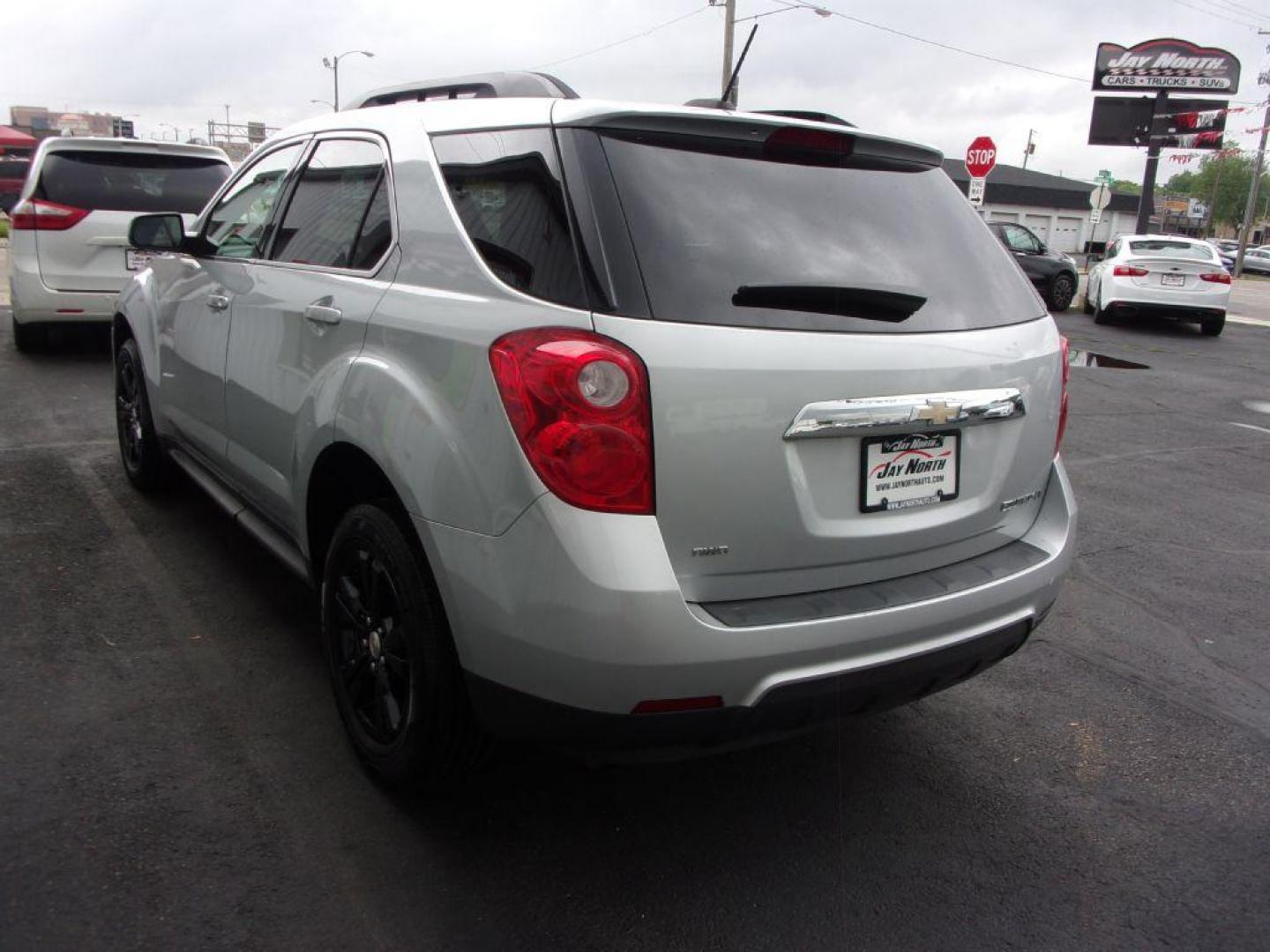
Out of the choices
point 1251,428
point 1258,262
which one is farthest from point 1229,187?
point 1251,428

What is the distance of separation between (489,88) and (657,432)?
68.8 inches

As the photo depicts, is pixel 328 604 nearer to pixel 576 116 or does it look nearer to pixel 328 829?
pixel 328 829

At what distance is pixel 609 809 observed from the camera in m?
2.78

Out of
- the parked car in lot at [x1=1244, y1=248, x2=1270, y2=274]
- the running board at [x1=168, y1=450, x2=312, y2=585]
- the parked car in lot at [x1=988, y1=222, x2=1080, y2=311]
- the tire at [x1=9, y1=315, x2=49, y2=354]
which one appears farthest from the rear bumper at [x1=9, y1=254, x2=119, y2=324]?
the parked car in lot at [x1=1244, y1=248, x2=1270, y2=274]

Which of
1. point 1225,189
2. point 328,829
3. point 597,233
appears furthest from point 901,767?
point 1225,189

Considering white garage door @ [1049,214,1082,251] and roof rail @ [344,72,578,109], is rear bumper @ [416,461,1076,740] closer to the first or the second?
roof rail @ [344,72,578,109]

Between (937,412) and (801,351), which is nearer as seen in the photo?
(801,351)

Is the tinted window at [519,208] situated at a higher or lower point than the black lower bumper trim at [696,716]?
higher

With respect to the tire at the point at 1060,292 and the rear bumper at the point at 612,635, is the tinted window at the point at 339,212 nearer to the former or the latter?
the rear bumper at the point at 612,635

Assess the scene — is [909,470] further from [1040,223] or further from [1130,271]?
[1040,223]

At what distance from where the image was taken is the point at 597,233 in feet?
7.18

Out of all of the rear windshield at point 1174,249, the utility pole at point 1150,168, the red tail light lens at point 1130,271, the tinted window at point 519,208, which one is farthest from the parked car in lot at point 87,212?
the utility pole at point 1150,168

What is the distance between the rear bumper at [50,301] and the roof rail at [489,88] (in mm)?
5384

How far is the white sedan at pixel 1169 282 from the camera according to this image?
1552cm
